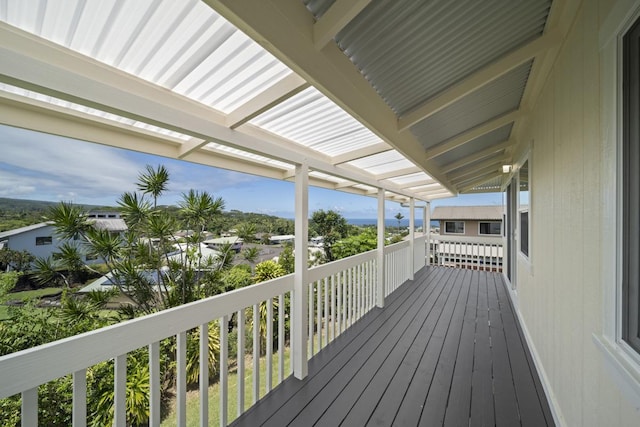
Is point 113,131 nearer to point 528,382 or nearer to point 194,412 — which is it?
point 194,412

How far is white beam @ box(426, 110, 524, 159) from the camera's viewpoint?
10.3 feet

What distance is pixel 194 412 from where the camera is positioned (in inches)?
135

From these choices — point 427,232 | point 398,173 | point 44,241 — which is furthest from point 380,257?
point 427,232

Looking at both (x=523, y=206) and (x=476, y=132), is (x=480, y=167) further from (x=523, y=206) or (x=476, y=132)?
(x=476, y=132)

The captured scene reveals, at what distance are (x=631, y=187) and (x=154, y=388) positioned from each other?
8.56ft

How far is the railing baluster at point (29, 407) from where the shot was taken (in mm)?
1068

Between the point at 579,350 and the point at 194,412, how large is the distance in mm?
4200

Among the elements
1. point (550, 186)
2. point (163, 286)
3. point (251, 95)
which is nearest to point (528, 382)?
point (550, 186)

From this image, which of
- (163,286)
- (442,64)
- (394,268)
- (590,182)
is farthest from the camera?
(394,268)

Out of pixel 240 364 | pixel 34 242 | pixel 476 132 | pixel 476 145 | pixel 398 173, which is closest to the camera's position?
pixel 240 364

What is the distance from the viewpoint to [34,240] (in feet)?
8.64

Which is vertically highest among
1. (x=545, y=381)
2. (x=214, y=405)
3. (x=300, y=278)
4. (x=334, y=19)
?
(x=334, y=19)

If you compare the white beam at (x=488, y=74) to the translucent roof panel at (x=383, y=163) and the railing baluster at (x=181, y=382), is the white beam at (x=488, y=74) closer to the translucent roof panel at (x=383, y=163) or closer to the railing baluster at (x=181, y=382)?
the translucent roof panel at (x=383, y=163)

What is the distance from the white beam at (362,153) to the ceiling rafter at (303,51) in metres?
0.63
